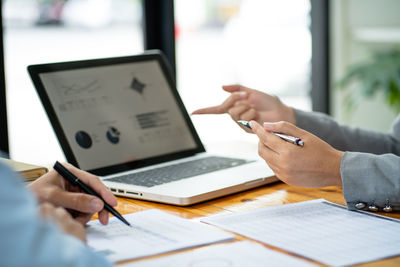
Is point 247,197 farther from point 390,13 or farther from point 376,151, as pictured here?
point 390,13

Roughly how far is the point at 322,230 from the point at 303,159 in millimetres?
160

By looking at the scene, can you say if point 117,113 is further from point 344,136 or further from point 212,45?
point 212,45

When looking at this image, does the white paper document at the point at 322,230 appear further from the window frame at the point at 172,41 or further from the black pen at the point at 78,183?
the window frame at the point at 172,41

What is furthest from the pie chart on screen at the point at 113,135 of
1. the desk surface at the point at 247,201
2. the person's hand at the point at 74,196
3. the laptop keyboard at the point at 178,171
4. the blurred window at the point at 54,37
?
the blurred window at the point at 54,37

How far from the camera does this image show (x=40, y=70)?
1.34m

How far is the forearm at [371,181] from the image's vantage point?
101 centimetres

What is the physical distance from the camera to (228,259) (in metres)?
0.78

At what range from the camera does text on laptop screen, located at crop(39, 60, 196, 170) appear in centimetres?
134

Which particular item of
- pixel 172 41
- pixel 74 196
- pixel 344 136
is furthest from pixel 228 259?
pixel 172 41

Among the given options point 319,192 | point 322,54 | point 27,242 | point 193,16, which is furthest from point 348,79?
point 27,242

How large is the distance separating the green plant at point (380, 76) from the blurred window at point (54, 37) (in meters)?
1.09

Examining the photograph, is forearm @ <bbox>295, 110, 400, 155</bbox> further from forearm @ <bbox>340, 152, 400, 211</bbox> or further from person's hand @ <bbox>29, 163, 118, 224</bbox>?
person's hand @ <bbox>29, 163, 118, 224</bbox>

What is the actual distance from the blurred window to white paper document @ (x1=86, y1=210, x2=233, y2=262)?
4.85ft

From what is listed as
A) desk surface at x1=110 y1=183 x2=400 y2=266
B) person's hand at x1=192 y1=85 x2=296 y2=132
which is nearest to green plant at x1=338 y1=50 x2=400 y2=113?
person's hand at x1=192 y1=85 x2=296 y2=132
